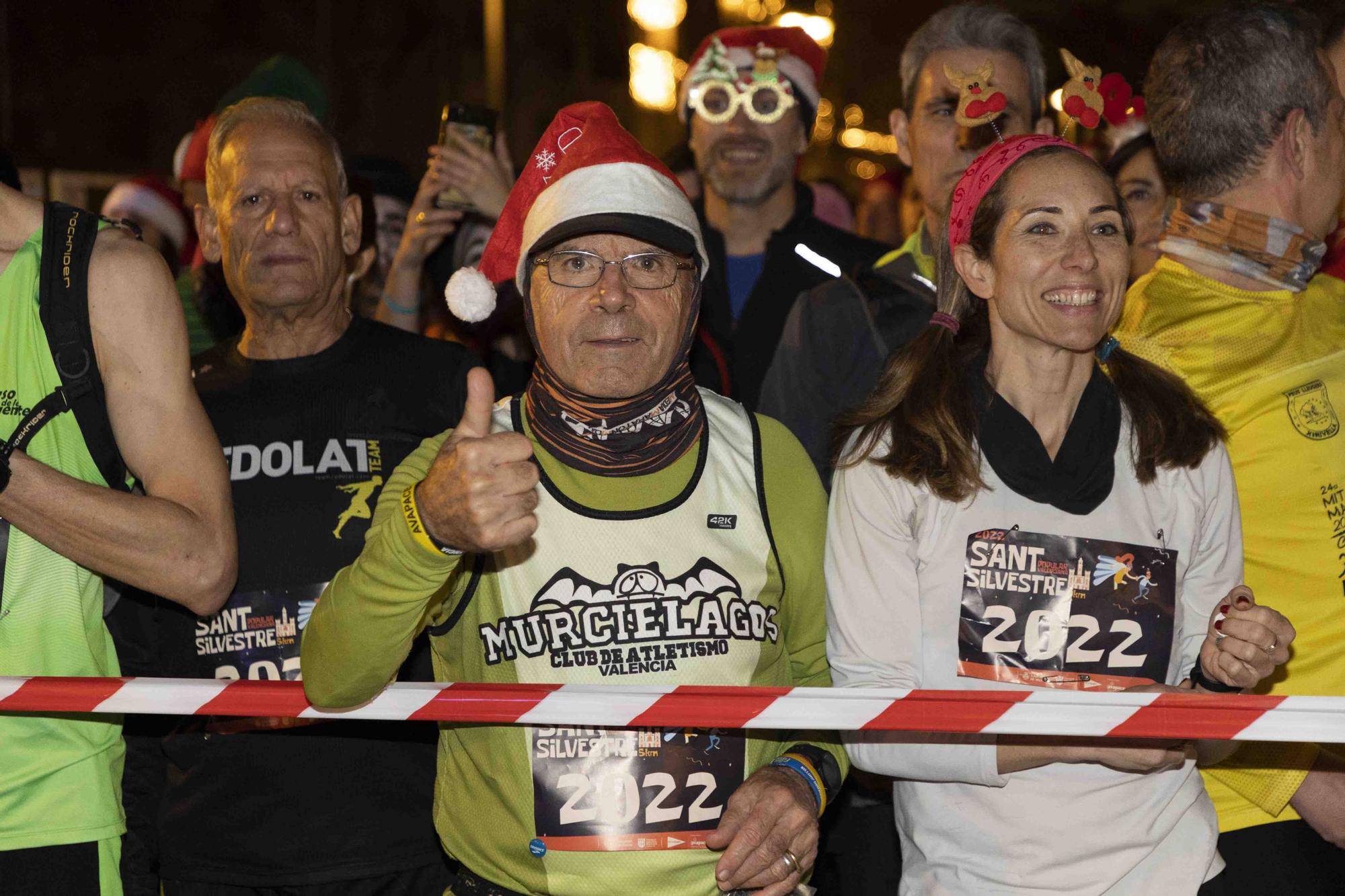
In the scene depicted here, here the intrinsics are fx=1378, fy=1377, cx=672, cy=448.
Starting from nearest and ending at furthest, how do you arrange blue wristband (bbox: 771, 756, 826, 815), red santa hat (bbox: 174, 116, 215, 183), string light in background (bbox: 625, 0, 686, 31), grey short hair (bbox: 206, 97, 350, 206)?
1. blue wristband (bbox: 771, 756, 826, 815)
2. grey short hair (bbox: 206, 97, 350, 206)
3. red santa hat (bbox: 174, 116, 215, 183)
4. string light in background (bbox: 625, 0, 686, 31)

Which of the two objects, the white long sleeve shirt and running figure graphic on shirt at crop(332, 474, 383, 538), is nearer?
the white long sleeve shirt

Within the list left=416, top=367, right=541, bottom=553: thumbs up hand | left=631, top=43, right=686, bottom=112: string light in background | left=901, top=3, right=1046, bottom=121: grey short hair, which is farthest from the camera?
left=631, top=43, right=686, bottom=112: string light in background

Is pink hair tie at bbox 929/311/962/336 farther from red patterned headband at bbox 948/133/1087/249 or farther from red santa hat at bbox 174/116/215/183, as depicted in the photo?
red santa hat at bbox 174/116/215/183

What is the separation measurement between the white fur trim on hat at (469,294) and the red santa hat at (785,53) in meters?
2.53

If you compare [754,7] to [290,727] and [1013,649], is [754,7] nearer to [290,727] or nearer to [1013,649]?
[290,727]

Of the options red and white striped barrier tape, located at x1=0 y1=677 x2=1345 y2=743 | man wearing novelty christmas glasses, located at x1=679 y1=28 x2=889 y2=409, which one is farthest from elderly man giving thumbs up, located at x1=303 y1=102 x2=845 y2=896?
A: man wearing novelty christmas glasses, located at x1=679 y1=28 x2=889 y2=409

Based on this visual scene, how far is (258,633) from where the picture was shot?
10.8ft

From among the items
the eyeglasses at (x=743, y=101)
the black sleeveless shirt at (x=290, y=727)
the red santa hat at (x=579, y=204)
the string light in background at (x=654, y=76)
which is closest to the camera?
the red santa hat at (x=579, y=204)

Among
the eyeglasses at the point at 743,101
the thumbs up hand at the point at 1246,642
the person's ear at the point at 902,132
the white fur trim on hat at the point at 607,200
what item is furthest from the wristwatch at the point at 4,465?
the eyeglasses at the point at 743,101

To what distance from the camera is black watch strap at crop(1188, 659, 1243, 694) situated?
2664 mm

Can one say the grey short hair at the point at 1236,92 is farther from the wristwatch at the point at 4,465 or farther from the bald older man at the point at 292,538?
the wristwatch at the point at 4,465

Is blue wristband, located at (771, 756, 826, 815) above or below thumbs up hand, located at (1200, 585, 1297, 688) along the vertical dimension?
below

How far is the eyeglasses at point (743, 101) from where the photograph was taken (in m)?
5.21

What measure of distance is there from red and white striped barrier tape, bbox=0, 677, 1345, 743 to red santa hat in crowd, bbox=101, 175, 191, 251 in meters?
4.73
